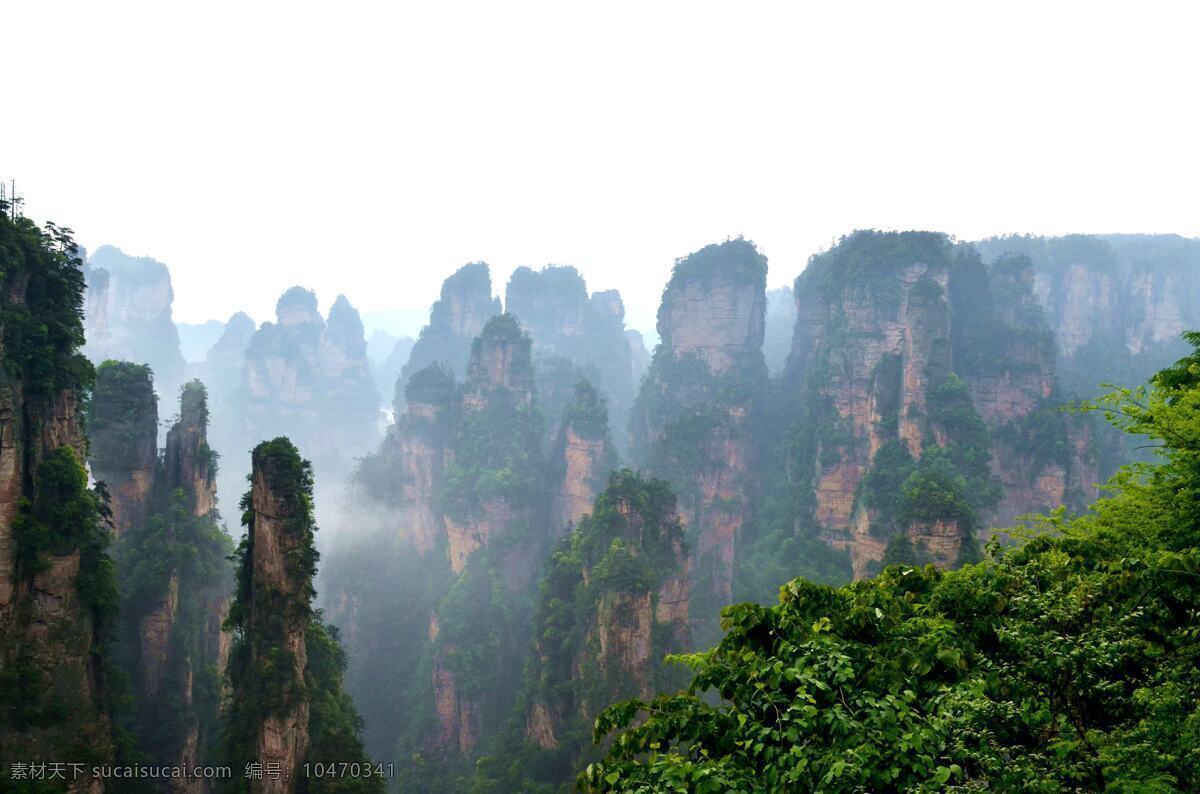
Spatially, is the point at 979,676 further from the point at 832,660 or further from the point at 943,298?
the point at 943,298

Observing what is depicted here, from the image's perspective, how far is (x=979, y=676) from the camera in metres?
6.99

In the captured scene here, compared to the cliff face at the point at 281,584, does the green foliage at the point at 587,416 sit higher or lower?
higher

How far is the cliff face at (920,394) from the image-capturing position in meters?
41.1

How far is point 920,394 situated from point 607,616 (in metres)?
27.0

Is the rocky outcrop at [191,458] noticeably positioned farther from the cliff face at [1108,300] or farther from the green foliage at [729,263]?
the cliff face at [1108,300]

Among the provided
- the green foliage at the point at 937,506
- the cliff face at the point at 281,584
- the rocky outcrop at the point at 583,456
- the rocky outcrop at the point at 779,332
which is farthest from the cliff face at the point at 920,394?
the cliff face at the point at 281,584

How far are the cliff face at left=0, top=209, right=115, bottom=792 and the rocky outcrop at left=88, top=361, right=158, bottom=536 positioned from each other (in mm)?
11387

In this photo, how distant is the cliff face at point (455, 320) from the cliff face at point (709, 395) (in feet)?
91.9

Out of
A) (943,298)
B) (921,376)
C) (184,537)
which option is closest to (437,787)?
(184,537)

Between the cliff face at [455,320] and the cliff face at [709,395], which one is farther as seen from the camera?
the cliff face at [455,320]

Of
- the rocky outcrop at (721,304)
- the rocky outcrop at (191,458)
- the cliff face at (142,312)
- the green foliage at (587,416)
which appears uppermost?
the cliff face at (142,312)

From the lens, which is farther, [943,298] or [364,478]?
[364,478]

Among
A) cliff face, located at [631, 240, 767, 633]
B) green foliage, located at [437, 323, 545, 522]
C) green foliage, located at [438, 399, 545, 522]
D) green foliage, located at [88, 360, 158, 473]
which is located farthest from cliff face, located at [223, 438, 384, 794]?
cliff face, located at [631, 240, 767, 633]

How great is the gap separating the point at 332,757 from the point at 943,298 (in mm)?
46749
